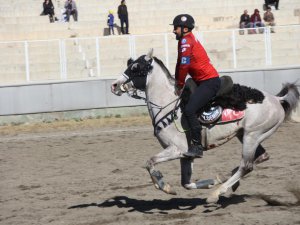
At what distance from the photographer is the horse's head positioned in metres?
8.99

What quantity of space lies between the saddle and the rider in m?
0.10

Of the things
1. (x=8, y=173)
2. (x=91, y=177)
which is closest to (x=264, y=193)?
(x=91, y=177)

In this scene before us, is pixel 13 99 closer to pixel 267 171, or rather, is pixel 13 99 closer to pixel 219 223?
pixel 267 171

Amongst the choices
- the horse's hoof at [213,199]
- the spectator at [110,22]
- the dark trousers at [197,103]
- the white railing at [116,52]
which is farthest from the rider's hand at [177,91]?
the spectator at [110,22]

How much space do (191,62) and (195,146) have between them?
1068 mm

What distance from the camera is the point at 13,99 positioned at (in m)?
20.9

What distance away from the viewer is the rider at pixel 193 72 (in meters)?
8.72

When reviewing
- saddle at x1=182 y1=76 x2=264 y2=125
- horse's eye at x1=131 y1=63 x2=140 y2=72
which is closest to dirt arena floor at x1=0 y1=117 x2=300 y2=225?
saddle at x1=182 y1=76 x2=264 y2=125

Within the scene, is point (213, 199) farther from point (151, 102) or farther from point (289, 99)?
point (289, 99)

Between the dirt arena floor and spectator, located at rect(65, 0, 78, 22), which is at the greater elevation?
spectator, located at rect(65, 0, 78, 22)

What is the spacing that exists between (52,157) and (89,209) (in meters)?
5.27

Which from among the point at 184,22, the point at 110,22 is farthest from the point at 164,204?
the point at 110,22

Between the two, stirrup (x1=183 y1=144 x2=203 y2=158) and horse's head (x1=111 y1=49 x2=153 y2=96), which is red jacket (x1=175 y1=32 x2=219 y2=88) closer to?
horse's head (x1=111 y1=49 x2=153 y2=96)

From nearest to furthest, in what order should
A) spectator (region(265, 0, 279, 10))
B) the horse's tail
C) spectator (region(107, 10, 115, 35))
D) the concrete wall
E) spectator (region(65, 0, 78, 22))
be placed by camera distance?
the horse's tail
the concrete wall
spectator (region(107, 10, 115, 35))
spectator (region(65, 0, 78, 22))
spectator (region(265, 0, 279, 10))
